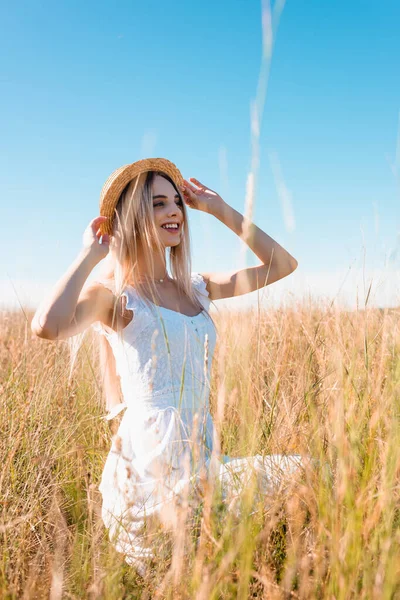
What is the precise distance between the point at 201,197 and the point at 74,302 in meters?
1.13

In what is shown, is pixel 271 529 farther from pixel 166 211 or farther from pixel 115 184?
pixel 115 184

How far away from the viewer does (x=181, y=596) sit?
1223 millimetres

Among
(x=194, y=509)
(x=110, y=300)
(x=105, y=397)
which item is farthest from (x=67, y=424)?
(x=194, y=509)

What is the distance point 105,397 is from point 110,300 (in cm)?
Answer: 66

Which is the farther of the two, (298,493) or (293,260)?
(293,260)

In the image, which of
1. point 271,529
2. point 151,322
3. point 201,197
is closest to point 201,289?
point 201,197

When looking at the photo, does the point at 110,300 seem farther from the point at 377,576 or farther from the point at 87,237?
the point at 377,576

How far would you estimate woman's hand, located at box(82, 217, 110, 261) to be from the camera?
2.14m

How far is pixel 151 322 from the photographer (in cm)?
225

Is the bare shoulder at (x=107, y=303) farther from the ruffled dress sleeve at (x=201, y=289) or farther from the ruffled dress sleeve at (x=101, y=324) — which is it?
the ruffled dress sleeve at (x=201, y=289)

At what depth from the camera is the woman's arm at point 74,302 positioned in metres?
1.93

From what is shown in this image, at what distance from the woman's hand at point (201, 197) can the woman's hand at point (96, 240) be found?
2.09 ft

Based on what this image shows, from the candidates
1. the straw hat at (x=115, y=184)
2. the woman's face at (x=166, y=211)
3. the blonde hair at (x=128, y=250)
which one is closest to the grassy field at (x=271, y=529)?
the blonde hair at (x=128, y=250)

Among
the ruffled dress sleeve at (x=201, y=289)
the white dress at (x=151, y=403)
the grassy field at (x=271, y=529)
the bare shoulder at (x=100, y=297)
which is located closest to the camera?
the grassy field at (x=271, y=529)
